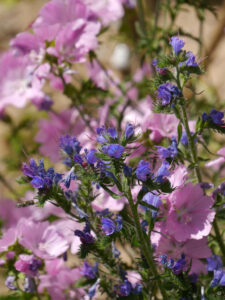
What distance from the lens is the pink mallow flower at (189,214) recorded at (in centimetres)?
128

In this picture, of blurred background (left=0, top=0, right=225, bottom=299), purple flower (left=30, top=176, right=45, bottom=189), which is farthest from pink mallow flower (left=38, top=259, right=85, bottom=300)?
blurred background (left=0, top=0, right=225, bottom=299)

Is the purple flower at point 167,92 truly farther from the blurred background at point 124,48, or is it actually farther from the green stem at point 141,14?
the blurred background at point 124,48

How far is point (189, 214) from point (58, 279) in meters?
0.53

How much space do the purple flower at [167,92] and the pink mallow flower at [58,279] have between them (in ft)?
2.24

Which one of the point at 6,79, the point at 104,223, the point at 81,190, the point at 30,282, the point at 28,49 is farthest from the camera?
the point at 6,79

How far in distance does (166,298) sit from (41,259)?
415 millimetres

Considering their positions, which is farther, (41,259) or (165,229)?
(41,259)

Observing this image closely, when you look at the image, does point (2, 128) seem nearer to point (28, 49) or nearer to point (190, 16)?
point (190, 16)

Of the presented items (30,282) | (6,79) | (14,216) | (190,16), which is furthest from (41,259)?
(190,16)

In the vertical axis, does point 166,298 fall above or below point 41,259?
below

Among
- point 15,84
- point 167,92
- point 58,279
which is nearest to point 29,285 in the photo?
point 58,279

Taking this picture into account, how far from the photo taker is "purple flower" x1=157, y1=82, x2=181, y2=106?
1.13 metres

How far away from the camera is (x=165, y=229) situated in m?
1.29

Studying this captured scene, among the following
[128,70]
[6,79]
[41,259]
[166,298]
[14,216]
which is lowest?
[166,298]
